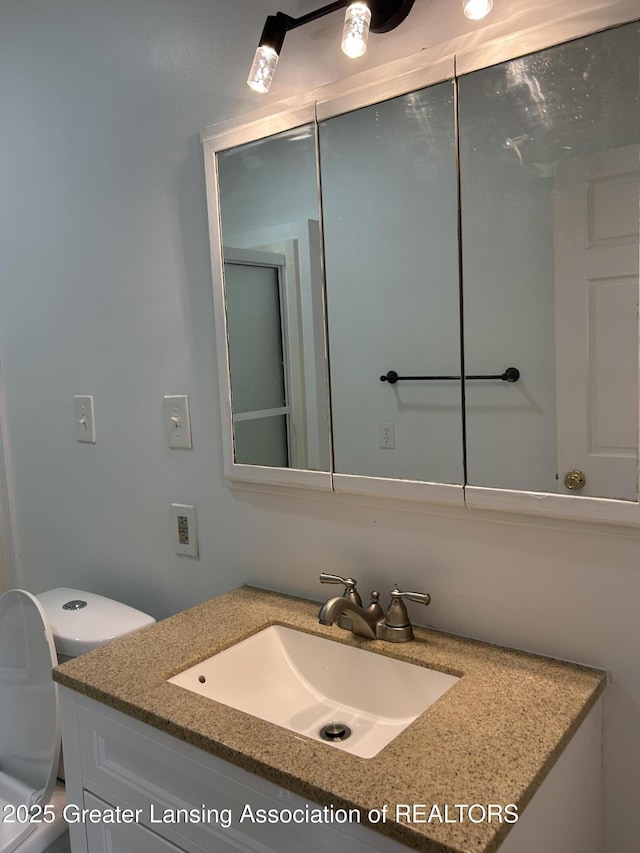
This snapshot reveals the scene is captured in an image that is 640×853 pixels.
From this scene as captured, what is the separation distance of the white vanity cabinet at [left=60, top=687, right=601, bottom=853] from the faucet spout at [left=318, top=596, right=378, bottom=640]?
309 mm

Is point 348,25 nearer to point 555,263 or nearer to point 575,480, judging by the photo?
point 555,263

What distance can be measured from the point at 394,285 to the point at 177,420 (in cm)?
66

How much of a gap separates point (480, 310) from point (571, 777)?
0.73 m

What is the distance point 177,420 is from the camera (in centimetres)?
162

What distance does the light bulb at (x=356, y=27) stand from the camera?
3.46ft

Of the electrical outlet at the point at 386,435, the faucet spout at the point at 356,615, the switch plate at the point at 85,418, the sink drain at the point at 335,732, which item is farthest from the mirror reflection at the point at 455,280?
the switch plate at the point at 85,418

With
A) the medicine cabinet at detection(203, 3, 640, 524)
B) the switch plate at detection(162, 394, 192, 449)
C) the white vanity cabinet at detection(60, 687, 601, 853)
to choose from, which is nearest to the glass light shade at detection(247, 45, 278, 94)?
the medicine cabinet at detection(203, 3, 640, 524)

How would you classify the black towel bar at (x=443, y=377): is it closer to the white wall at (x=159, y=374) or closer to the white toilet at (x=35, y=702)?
the white wall at (x=159, y=374)

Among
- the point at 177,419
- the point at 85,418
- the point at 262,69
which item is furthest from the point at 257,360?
the point at 85,418

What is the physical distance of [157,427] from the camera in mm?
1678

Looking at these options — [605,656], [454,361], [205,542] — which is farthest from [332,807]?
[205,542]

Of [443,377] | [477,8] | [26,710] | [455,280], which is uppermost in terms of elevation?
[477,8]

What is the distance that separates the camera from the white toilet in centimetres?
145

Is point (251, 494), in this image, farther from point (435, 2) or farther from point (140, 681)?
point (435, 2)
